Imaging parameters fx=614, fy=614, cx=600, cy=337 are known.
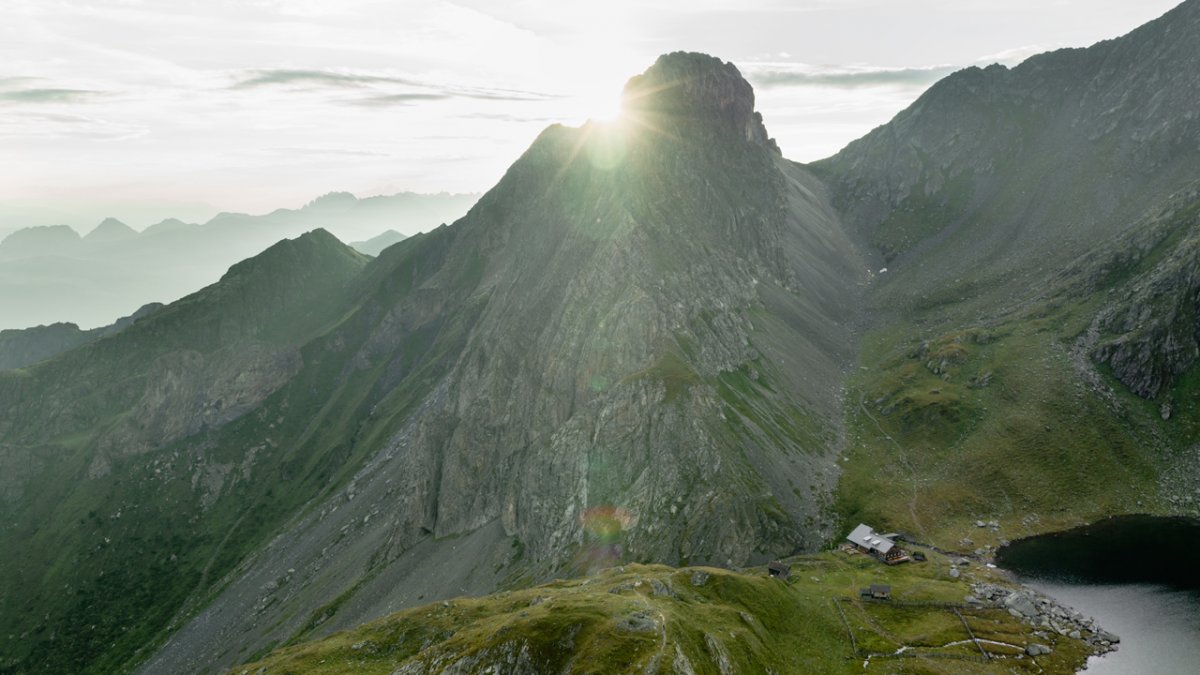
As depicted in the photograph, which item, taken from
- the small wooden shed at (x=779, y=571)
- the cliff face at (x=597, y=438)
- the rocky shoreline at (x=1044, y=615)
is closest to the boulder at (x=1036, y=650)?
the rocky shoreline at (x=1044, y=615)

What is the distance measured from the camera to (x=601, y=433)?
120 meters

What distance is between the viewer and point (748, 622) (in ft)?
219

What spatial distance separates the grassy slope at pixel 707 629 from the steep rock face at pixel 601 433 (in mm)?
19652

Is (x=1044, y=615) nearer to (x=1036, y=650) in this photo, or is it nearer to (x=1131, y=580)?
(x=1036, y=650)

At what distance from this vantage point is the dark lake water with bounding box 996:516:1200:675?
70188 millimetres

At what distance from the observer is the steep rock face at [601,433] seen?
356ft

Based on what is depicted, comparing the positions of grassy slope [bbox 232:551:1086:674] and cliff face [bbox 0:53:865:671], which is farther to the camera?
cliff face [bbox 0:53:865:671]

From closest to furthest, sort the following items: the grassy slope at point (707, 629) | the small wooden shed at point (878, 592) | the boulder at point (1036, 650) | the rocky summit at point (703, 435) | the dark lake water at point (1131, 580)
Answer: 1. the grassy slope at point (707, 629)
2. the boulder at point (1036, 650)
3. the dark lake water at point (1131, 580)
4. the small wooden shed at point (878, 592)
5. the rocky summit at point (703, 435)

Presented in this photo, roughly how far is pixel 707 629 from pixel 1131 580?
238 feet

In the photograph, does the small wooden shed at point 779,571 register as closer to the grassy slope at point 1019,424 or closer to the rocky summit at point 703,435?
the rocky summit at point 703,435

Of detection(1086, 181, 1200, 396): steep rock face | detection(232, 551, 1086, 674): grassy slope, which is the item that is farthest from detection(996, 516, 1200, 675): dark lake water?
detection(1086, 181, 1200, 396): steep rock face

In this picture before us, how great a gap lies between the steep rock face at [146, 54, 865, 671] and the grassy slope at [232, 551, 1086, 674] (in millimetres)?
19652

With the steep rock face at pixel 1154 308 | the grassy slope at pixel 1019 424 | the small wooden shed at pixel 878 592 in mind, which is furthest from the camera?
the steep rock face at pixel 1154 308

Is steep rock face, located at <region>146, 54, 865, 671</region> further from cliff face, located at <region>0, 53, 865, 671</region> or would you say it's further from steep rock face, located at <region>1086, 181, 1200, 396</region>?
steep rock face, located at <region>1086, 181, 1200, 396</region>
